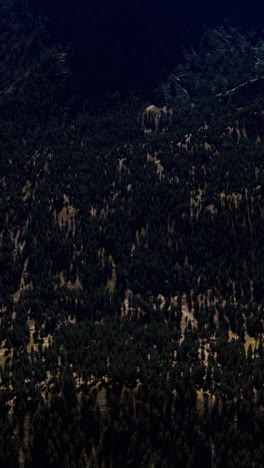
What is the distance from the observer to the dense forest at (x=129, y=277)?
202 ft

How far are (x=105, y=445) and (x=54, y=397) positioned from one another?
1057 centimetres

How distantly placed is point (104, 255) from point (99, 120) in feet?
264

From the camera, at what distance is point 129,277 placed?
12056 cm

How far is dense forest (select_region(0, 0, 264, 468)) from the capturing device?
61.7m

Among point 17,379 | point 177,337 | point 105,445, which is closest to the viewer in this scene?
point 105,445

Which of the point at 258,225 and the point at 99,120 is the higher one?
the point at 99,120

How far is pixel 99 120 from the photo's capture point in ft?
605

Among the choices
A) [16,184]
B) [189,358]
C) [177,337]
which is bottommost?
[177,337]

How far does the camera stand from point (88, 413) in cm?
6347

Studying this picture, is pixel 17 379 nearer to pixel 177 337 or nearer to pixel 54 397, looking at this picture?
pixel 54 397

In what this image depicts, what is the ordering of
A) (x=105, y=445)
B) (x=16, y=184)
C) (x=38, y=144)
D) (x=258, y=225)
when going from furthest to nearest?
(x=38, y=144) → (x=16, y=184) → (x=258, y=225) → (x=105, y=445)

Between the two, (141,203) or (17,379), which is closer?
(17,379)

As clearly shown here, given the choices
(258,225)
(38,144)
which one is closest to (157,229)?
(258,225)

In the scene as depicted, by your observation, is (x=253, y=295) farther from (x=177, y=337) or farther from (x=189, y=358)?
(x=189, y=358)
